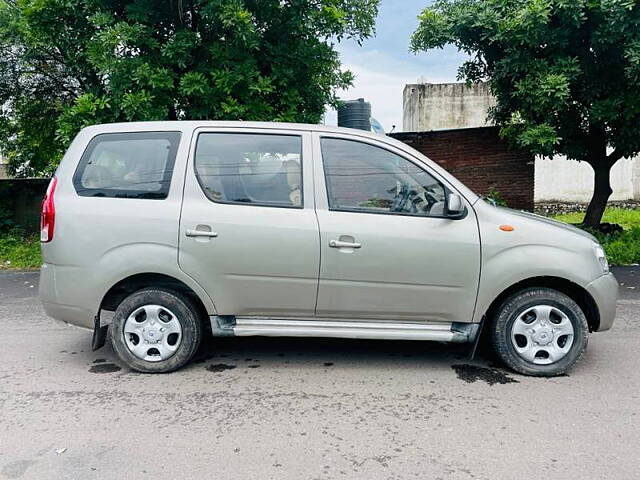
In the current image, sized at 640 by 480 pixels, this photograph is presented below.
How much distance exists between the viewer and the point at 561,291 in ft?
13.0

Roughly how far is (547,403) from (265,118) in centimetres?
561

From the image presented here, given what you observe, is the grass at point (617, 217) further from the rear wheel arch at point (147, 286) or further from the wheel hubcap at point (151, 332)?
the wheel hubcap at point (151, 332)

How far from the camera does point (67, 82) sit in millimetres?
10023

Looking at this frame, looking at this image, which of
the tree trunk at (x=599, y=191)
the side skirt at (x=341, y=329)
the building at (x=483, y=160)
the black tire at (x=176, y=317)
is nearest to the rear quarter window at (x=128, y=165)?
the black tire at (x=176, y=317)

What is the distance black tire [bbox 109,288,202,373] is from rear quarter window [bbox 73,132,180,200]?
77 cm

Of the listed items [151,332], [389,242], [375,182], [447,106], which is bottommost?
[151,332]

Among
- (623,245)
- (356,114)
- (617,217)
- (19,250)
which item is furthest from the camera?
(617,217)

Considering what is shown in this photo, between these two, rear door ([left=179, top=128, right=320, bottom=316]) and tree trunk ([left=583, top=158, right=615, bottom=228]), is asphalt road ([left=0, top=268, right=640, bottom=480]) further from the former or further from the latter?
tree trunk ([left=583, top=158, right=615, bottom=228])

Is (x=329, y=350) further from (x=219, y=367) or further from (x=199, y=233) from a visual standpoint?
(x=199, y=233)

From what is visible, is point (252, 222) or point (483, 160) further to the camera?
point (483, 160)

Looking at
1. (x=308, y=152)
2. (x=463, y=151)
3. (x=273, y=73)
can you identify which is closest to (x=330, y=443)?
(x=308, y=152)

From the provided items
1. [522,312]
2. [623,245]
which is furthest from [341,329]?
[623,245]

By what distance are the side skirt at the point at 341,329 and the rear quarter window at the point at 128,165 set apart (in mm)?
1168

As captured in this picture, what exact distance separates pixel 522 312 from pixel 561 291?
0.41 metres
